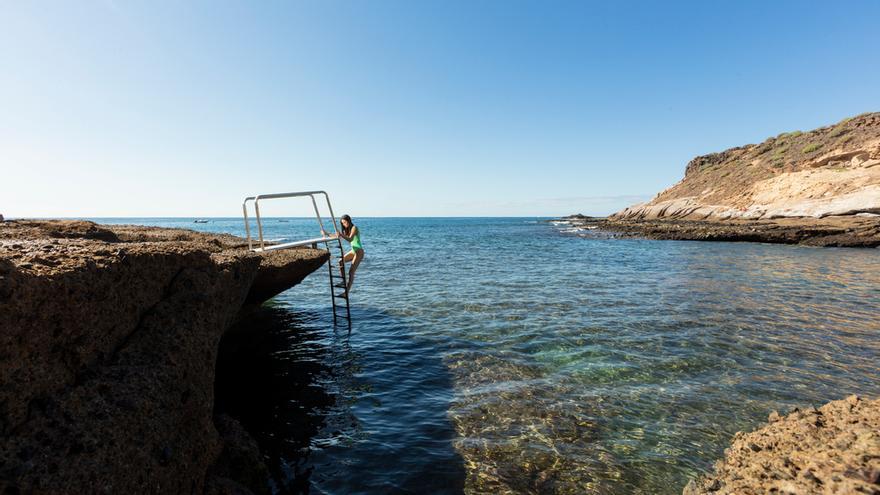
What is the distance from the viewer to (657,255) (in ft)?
103

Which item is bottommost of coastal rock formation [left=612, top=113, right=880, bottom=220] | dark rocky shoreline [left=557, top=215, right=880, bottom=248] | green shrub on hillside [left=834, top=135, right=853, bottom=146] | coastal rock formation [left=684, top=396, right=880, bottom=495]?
coastal rock formation [left=684, top=396, right=880, bottom=495]

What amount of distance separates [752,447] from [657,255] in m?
29.4

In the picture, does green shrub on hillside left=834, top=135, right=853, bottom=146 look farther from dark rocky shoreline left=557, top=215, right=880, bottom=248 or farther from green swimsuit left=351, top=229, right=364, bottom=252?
green swimsuit left=351, top=229, right=364, bottom=252

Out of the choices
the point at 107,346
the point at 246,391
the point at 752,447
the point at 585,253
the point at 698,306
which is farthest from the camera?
the point at 585,253

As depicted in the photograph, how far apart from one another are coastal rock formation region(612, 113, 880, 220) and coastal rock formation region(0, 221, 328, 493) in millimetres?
59527

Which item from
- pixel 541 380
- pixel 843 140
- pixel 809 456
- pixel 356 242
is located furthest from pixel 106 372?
pixel 843 140

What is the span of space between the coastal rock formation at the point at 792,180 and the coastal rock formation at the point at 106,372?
59.5 meters

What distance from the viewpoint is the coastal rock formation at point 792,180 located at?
149ft

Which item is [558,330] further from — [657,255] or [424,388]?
[657,255]

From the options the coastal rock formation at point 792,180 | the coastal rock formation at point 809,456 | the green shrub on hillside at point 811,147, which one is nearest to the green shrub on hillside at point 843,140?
the coastal rock formation at point 792,180

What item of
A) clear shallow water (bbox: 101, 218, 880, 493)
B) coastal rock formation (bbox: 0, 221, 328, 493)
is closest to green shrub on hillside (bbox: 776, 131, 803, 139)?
clear shallow water (bbox: 101, 218, 880, 493)

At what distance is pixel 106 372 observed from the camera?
3814 mm

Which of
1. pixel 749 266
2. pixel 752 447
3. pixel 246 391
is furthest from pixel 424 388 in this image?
pixel 749 266

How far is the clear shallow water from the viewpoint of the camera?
232 inches
